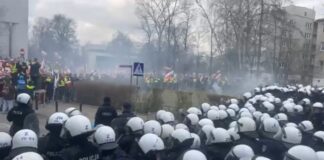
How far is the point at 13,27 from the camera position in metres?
47.2

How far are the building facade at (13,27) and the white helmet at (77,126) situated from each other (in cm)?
4080

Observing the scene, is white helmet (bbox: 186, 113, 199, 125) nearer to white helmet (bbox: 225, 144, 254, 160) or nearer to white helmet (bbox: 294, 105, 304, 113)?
white helmet (bbox: 225, 144, 254, 160)

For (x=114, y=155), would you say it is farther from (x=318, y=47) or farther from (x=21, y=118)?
(x=318, y=47)

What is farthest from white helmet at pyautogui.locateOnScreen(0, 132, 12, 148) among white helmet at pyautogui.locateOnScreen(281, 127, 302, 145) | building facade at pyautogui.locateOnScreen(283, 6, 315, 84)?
building facade at pyautogui.locateOnScreen(283, 6, 315, 84)

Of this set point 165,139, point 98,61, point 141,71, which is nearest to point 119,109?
point 141,71

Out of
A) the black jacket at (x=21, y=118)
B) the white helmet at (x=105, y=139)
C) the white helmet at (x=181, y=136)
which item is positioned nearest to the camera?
the white helmet at (x=105, y=139)

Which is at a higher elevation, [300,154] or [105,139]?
[300,154]

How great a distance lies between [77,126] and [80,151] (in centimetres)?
46

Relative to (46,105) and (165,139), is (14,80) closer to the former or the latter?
(46,105)

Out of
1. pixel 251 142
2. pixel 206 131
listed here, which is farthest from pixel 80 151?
pixel 251 142

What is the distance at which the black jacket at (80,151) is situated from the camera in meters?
6.09

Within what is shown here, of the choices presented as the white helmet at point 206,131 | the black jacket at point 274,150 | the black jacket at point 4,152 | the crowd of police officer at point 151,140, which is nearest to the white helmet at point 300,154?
the crowd of police officer at point 151,140

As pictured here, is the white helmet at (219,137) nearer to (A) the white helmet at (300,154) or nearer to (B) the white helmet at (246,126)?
(B) the white helmet at (246,126)

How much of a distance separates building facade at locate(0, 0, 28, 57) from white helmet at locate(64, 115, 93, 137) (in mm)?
40801
